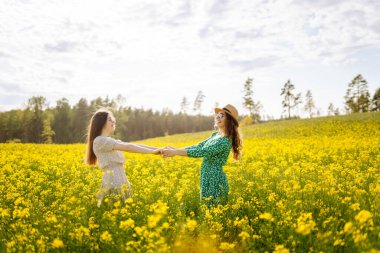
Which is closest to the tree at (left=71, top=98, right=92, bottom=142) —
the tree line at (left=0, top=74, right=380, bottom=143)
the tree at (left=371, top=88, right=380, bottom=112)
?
the tree line at (left=0, top=74, right=380, bottom=143)

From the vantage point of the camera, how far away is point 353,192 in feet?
18.2

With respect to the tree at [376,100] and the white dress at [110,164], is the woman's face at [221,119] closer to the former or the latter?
the white dress at [110,164]

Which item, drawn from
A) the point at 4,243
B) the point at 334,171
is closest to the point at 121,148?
the point at 4,243

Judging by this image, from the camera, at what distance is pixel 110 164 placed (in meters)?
5.17

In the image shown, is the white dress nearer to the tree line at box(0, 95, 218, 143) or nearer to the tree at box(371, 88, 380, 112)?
the tree line at box(0, 95, 218, 143)

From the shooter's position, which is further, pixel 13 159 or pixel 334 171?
pixel 13 159

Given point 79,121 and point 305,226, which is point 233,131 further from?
point 79,121

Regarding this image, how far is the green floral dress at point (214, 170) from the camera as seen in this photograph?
545cm

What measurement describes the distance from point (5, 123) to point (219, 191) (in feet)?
220

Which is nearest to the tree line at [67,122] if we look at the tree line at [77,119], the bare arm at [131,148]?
the tree line at [77,119]

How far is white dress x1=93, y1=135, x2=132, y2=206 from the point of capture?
5043 mm

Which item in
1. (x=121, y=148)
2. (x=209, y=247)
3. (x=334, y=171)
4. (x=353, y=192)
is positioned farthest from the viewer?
(x=334, y=171)

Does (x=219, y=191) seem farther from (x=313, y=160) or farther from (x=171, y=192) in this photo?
(x=313, y=160)

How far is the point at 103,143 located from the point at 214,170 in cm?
189
